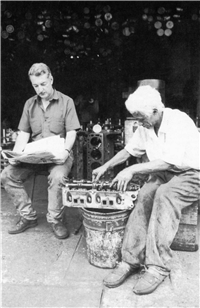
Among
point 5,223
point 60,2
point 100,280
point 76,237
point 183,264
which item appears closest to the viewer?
point 100,280

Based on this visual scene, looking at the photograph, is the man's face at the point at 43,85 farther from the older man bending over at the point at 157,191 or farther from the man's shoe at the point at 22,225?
the man's shoe at the point at 22,225

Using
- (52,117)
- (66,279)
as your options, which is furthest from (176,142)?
(52,117)

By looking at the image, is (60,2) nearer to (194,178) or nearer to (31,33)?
(31,33)

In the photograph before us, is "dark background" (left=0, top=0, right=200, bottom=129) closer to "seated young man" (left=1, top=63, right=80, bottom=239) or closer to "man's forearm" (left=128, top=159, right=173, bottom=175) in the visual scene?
"seated young man" (left=1, top=63, right=80, bottom=239)

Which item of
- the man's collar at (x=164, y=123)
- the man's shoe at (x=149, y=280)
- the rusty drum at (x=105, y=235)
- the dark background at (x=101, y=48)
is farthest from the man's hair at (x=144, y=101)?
the dark background at (x=101, y=48)

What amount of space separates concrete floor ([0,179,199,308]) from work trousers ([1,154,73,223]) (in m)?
0.26

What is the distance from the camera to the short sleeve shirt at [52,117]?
3.65 meters

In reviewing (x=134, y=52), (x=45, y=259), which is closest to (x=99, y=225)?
(x=45, y=259)

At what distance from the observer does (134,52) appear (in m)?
7.28

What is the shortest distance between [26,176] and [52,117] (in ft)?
2.30

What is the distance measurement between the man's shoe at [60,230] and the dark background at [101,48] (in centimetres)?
393

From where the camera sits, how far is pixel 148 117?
2.73 meters

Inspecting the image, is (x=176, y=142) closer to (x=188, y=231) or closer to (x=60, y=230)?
(x=188, y=231)

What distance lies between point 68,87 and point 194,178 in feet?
16.7
